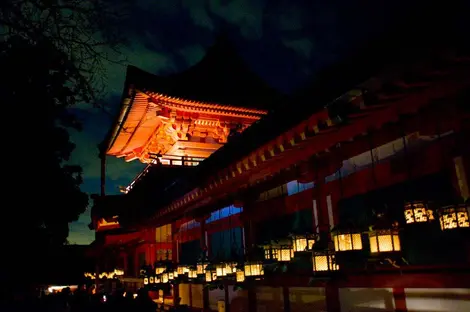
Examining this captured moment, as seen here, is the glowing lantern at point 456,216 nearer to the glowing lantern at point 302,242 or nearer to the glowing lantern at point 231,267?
the glowing lantern at point 302,242

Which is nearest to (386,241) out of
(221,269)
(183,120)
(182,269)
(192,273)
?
(221,269)

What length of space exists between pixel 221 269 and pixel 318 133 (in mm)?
5466

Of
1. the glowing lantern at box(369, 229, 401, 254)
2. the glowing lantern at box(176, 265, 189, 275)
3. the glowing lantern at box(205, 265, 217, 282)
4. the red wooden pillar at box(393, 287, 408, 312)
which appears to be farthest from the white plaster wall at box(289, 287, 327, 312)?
the glowing lantern at box(176, 265, 189, 275)

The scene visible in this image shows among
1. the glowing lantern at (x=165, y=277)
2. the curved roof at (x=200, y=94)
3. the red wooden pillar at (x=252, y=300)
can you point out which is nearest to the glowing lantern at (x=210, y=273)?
the red wooden pillar at (x=252, y=300)

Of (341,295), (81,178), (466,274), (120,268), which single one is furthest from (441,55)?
(120,268)

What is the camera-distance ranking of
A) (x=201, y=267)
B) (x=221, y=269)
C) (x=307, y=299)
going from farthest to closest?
(x=201, y=267) < (x=221, y=269) < (x=307, y=299)

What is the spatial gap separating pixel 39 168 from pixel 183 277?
21.7 feet

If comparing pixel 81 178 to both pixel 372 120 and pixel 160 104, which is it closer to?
pixel 372 120

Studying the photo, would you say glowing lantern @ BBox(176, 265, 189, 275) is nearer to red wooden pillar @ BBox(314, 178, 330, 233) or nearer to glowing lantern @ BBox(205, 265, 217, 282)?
glowing lantern @ BBox(205, 265, 217, 282)

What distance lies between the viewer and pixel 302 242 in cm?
696

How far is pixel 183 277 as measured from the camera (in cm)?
1260

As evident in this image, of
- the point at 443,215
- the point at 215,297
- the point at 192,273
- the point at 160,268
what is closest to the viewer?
the point at 443,215

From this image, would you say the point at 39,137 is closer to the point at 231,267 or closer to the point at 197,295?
the point at 231,267

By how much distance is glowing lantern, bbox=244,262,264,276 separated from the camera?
8164 mm
